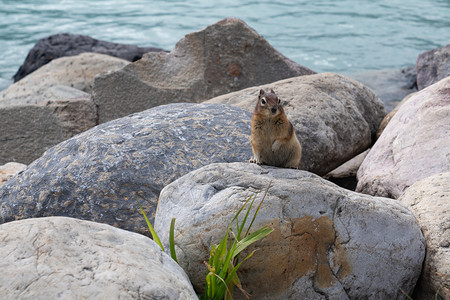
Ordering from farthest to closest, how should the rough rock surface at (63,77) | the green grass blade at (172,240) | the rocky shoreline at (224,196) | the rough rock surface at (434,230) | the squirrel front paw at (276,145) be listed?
the rough rock surface at (63,77) < the squirrel front paw at (276,145) < the rough rock surface at (434,230) < the green grass blade at (172,240) < the rocky shoreline at (224,196)

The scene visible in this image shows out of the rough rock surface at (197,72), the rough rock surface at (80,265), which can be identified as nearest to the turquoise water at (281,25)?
the rough rock surface at (197,72)

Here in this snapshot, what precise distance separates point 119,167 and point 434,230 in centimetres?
234

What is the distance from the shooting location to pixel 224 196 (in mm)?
3502

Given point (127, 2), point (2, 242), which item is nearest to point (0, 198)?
point (2, 242)

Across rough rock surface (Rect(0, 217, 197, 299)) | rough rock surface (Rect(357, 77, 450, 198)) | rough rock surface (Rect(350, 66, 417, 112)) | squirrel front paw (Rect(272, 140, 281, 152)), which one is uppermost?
rough rock surface (Rect(0, 217, 197, 299))

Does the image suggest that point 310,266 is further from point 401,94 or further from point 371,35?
point 371,35

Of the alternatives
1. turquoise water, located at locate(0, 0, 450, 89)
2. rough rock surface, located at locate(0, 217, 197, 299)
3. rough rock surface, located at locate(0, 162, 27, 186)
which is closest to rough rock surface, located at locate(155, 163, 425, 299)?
rough rock surface, located at locate(0, 217, 197, 299)

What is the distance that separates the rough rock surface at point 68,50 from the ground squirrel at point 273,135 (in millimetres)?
7603

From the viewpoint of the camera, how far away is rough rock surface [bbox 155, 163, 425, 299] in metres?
3.36

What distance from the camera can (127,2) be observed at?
22.0 meters

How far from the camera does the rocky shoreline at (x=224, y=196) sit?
2770 mm

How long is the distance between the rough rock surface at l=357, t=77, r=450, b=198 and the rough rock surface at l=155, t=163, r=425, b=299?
113cm

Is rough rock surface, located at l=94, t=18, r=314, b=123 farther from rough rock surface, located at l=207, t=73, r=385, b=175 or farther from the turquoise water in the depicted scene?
the turquoise water

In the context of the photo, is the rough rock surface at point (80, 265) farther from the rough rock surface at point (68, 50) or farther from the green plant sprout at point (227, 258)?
the rough rock surface at point (68, 50)
